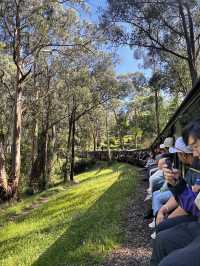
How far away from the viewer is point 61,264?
5293mm

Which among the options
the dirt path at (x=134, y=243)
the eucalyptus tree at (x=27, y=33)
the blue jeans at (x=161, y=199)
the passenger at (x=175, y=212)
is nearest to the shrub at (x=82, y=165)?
the eucalyptus tree at (x=27, y=33)

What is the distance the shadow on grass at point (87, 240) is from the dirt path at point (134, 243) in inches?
6.1

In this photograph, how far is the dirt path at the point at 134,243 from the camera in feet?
15.9

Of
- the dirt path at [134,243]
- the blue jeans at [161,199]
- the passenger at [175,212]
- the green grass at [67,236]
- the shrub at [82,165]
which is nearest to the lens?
the passenger at [175,212]

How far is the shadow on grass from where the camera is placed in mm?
5375

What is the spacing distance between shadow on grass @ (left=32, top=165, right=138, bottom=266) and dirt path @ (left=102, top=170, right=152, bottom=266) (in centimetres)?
15

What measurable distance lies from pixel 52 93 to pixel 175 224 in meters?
21.0

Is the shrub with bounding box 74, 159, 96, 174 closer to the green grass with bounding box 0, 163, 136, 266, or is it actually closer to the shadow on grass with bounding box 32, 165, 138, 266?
the green grass with bounding box 0, 163, 136, 266

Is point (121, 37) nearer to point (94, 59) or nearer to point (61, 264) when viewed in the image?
point (94, 59)

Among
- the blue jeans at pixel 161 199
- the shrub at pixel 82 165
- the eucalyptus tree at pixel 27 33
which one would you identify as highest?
the eucalyptus tree at pixel 27 33

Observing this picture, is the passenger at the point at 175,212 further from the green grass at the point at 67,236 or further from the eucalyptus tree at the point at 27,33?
the eucalyptus tree at the point at 27,33

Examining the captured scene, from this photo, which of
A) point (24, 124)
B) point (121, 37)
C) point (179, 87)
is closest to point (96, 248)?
point (121, 37)

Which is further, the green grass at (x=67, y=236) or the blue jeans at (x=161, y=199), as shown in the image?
the green grass at (x=67, y=236)

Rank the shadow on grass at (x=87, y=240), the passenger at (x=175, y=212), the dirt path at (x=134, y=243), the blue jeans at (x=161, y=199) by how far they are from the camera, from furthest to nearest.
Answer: the shadow on grass at (x=87, y=240), the blue jeans at (x=161, y=199), the dirt path at (x=134, y=243), the passenger at (x=175, y=212)
